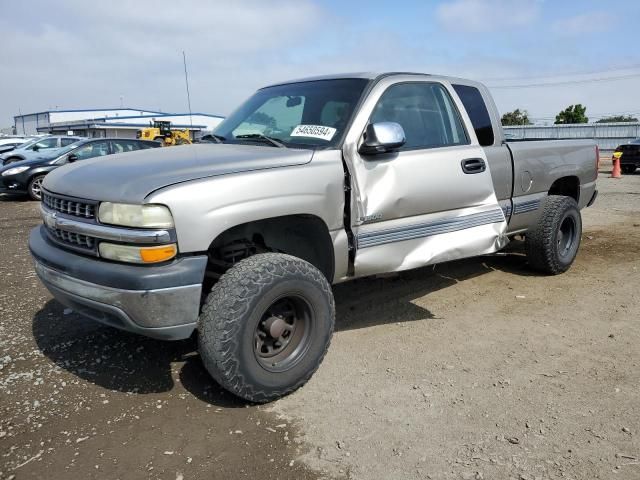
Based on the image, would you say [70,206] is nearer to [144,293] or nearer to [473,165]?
[144,293]

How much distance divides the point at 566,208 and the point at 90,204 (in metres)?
4.40

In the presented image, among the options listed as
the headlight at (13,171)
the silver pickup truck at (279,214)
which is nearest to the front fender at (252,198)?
the silver pickup truck at (279,214)

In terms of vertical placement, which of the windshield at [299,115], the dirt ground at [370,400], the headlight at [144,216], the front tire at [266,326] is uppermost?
the windshield at [299,115]

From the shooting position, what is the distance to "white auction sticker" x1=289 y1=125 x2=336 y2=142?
11.4ft

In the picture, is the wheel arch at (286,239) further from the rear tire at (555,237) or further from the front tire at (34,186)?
the front tire at (34,186)

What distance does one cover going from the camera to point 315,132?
3.52 meters

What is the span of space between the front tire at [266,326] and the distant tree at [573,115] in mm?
52923

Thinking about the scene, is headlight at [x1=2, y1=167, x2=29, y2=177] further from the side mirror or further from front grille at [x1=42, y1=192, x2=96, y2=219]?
the side mirror

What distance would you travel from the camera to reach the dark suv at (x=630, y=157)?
55.5 ft

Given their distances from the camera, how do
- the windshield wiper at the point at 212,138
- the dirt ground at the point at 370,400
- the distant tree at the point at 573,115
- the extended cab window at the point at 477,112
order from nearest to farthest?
the dirt ground at the point at 370,400
the windshield wiper at the point at 212,138
the extended cab window at the point at 477,112
the distant tree at the point at 573,115

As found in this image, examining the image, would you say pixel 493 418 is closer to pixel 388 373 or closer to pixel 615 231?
pixel 388 373

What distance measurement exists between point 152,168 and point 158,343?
1549 mm

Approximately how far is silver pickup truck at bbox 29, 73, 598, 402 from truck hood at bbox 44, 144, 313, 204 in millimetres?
12

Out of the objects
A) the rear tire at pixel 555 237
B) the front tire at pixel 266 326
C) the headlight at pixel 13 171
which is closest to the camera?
the front tire at pixel 266 326
